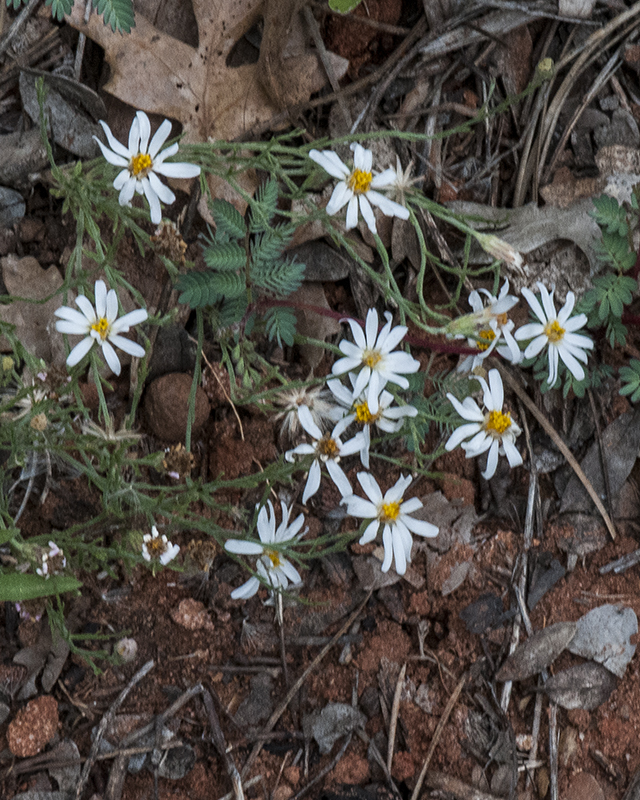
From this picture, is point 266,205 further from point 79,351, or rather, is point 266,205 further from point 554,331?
point 554,331


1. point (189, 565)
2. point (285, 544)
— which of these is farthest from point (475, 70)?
point (189, 565)

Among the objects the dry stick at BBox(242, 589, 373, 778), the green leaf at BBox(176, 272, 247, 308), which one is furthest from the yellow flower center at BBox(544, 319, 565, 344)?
the dry stick at BBox(242, 589, 373, 778)

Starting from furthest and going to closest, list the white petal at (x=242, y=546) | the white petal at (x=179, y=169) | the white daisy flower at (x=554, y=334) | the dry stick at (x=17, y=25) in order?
the dry stick at (x=17, y=25), the white daisy flower at (x=554, y=334), the white petal at (x=242, y=546), the white petal at (x=179, y=169)

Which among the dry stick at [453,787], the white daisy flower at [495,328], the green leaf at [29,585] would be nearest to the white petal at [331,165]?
the white daisy flower at [495,328]

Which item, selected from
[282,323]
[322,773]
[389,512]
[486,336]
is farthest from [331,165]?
[322,773]

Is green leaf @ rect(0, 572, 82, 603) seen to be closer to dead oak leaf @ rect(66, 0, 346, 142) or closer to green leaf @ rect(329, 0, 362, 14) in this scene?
dead oak leaf @ rect(66, 0, 346, 142)

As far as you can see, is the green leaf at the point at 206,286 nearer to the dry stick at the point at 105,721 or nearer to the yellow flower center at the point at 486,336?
the yellow flower center at the point at 486,336
